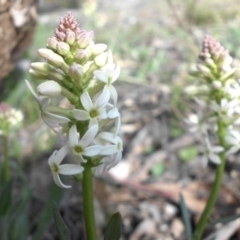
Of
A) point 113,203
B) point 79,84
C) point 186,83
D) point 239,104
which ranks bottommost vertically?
point 186,83

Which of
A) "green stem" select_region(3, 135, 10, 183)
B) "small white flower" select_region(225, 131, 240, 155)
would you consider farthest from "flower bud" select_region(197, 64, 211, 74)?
"green stem" select_region(3, 135, 10, 183)

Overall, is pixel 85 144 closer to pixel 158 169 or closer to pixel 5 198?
pixel 5 198

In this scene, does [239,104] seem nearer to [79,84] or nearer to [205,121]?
[205,121]

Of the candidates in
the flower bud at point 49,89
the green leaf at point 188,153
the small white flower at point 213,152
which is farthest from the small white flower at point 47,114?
the green leaf at point 188,153

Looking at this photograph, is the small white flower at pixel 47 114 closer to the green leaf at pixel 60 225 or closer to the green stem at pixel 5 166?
the green leaf at pixel 60 225

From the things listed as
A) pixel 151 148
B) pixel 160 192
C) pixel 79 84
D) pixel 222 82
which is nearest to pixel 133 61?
pixel 151 148

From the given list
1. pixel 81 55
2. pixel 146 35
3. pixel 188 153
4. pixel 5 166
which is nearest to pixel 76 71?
pixel 81 55
